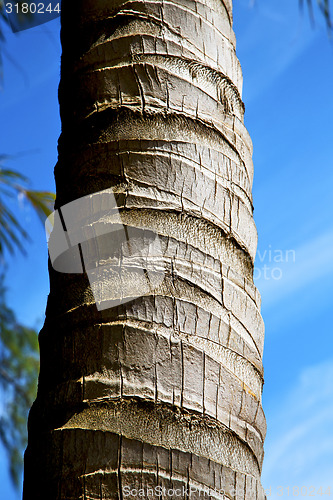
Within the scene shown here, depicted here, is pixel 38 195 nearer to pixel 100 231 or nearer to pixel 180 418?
pixel 100 231

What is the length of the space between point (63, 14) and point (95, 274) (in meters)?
0.89

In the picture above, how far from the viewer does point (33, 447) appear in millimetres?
1189

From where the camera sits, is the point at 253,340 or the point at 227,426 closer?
the point at 227,426

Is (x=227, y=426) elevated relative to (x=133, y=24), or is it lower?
lower

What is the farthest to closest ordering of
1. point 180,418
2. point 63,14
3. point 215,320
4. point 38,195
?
point 38,195 → point 63,14 → point 215,320 → point 180,418

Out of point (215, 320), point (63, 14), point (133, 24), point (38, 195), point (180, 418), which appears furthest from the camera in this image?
point (38, 195)

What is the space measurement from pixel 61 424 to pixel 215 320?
39 centimetres

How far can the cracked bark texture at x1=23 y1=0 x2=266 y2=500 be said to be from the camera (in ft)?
3.59

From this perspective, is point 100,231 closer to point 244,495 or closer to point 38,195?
point 244,495

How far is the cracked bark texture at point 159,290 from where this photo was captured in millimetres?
1096

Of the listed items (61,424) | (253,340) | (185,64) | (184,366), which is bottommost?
(61,424)

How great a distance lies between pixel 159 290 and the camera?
3.93 feet

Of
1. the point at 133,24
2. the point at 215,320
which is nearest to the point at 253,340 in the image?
the point at 215,320

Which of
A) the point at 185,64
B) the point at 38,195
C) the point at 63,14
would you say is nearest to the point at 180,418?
the point at 185,64
